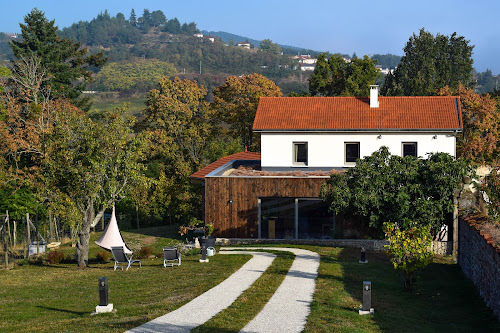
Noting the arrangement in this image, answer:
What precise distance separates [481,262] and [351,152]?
17155 mm

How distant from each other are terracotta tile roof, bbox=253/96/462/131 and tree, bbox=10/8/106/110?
863 inches

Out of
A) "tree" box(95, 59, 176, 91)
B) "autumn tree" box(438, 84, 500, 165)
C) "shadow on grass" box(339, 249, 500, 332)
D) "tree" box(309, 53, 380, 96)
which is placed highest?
"tree" box(95, 59, 176, 91)

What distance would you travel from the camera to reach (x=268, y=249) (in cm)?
2783

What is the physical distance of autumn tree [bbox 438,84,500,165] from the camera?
1747 inches

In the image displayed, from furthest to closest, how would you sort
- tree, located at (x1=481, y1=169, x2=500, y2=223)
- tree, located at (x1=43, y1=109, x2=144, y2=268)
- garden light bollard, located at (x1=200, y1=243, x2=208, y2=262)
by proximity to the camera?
garden light bollard, located at (x1=200, y1=243, x2=208, y2=262), tree, located at (x1=43, y1=109, x2=144, y2=268), tree, located at (x1=481, y1=169, x2=500, y2=223)

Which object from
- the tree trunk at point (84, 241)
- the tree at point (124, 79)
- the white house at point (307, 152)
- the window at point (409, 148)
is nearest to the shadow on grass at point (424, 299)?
the white house at point (307, 152)

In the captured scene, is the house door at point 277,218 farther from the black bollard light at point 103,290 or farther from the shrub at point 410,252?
the black bollard light at point 103,290

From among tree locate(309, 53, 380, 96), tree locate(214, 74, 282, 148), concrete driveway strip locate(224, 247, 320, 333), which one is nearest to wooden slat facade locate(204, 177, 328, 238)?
concrete driveway strip locate(224, 247, 320, 333)

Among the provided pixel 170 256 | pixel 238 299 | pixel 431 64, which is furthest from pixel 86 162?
pixel 431 64

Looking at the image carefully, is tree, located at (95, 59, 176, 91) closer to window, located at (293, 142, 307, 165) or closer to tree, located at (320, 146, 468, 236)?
window, located at (293, 142, 307, 165)

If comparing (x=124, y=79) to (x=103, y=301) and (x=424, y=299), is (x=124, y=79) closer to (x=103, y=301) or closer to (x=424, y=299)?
(x=424, y=299)

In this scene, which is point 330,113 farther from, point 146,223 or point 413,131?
point 146,223

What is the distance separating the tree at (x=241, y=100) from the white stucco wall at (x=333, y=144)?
62.4ft

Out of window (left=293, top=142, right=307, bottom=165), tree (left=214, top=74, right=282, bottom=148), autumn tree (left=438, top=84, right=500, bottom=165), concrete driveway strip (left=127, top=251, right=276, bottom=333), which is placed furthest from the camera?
tree (left=214, top=74, right=282, bottom=148)
